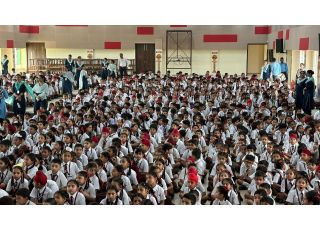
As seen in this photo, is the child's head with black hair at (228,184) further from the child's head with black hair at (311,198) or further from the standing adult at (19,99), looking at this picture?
the standing adult at (19,99)

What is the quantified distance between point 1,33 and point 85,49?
153 inches

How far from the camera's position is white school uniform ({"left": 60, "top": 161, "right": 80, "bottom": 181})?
19.5 ft

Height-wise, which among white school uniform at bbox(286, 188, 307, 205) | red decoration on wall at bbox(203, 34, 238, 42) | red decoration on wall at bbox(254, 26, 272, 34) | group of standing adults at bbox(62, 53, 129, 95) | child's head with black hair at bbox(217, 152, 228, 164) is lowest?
white school uniform at bbox(286, 188, 307, 205)

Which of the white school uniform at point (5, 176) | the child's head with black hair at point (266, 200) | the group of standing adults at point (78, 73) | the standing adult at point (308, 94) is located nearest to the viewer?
the child's head with black hair at point (266, 200)

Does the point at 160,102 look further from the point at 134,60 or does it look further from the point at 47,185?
the point at 134,60

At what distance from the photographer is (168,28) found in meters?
21.2

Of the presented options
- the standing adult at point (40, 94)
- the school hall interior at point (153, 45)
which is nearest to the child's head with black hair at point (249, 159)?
the standing adult at point (40, 94)

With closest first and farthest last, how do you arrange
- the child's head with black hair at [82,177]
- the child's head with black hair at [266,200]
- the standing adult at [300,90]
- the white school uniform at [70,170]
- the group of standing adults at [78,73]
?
the child's head with black hair at [266,200]
the child's head with black hair at [82,177]
the white school uniform at [70,170]
the standing adult at [300,90]
the group of standing adults at [78,73]

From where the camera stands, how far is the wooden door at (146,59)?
70.5 ft

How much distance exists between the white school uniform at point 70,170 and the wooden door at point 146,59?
51.5ft

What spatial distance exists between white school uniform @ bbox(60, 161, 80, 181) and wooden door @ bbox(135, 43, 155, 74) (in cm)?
1569

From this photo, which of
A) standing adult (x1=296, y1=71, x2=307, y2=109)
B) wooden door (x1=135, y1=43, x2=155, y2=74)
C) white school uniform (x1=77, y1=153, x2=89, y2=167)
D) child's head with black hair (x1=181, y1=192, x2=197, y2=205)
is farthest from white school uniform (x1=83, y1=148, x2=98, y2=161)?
wooden door (x1=135, y1=43, x2=155, y2=74)

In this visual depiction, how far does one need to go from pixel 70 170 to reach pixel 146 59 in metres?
15.9

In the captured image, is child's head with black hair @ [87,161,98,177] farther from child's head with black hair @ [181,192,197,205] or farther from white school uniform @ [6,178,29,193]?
child's head with black hair @ [181,192,197,205]
